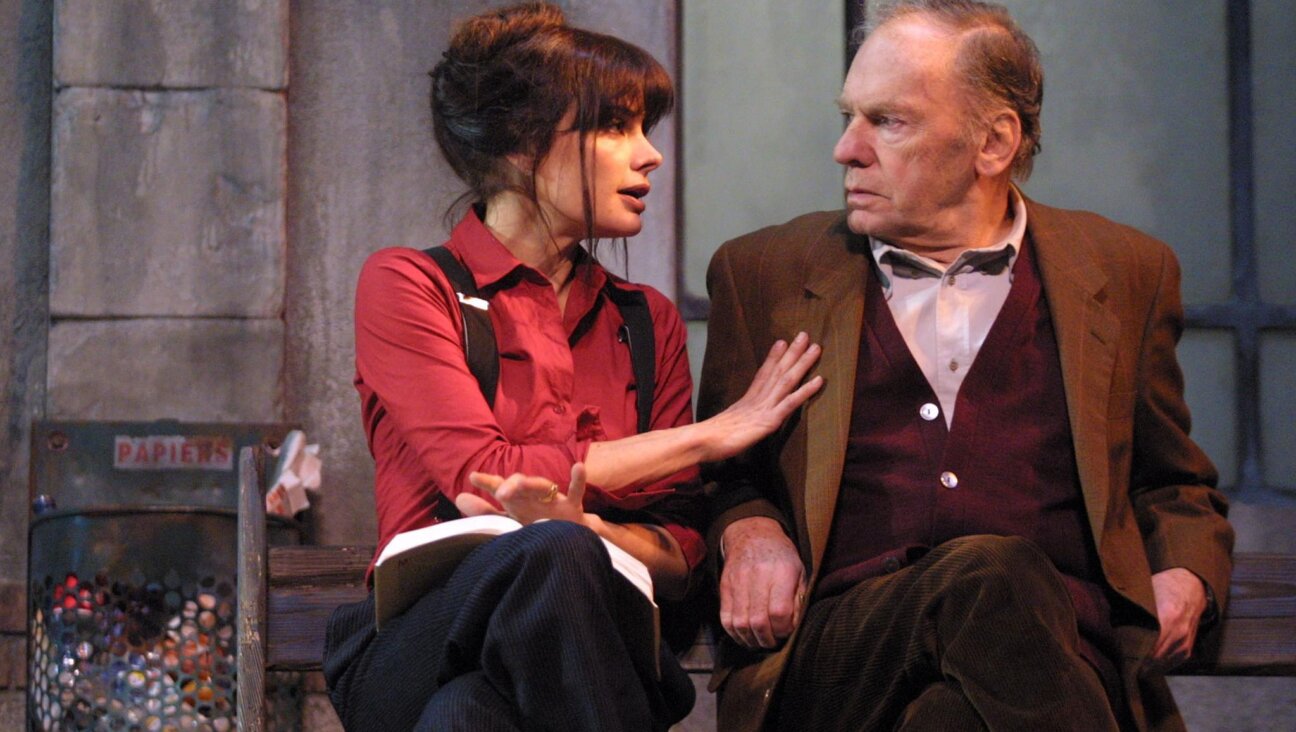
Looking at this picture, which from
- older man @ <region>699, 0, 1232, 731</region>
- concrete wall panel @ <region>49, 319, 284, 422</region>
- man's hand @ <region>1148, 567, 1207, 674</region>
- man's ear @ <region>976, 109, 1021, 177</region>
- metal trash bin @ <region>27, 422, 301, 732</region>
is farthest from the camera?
concrete wall panel @ <region>49, 319, 284, 422</region>

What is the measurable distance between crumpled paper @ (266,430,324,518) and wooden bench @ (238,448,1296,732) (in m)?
0.91

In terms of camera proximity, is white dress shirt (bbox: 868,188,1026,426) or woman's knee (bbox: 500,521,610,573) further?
white dress shirt (bbox: 868,188,1026,426)

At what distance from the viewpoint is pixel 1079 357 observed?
9.89 ft

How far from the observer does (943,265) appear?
320 cm

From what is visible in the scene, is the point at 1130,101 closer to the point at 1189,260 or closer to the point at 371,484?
the point at 1189,260

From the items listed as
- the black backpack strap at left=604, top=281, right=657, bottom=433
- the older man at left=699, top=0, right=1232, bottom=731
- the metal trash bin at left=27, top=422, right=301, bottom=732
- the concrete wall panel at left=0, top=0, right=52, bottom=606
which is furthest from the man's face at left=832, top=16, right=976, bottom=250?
the concrete wall panel at left=0, top=0, right=52, bottom=606

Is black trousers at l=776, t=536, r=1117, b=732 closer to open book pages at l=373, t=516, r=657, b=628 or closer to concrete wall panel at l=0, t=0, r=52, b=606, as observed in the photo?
open book pages at l=373, t=516, r=657, b=628

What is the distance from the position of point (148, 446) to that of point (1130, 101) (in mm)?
2901

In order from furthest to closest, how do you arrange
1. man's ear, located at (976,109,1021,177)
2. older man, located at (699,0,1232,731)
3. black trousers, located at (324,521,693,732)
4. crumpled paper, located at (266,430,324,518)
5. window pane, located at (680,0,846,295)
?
1. window pane, located at (680,0,846,295)
2. crumpled paper, located at (266,430,324,518)
3. man's ear, located at (976,109,1021,177)
4. older man, located at (699,0,1232,731)
5. black trousers, located at (324,521,693,732)

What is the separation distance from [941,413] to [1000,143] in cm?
63

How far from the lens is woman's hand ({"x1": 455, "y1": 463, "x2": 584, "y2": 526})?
258 cm

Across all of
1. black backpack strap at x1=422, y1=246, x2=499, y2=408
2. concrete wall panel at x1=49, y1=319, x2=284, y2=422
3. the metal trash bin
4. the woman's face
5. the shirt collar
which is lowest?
the metal trash bin

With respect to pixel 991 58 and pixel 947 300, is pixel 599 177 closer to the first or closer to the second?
pixel 947 300

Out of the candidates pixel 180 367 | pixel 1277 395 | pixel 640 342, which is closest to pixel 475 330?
pixel 640 342
